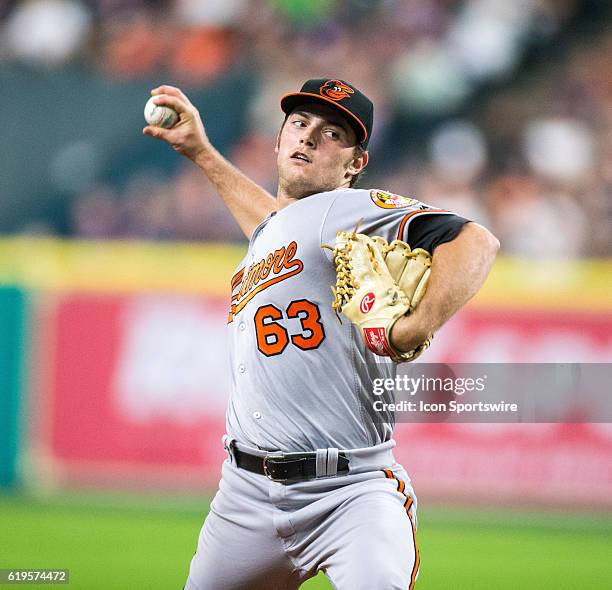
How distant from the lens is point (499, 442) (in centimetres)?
630

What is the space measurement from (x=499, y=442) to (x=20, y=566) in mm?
3022

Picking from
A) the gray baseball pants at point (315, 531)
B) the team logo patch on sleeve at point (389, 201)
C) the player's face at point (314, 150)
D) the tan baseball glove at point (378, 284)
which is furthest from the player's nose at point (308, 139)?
the gray baseball pants at point (315, 531)

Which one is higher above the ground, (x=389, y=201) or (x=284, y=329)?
(x=389, y=201)

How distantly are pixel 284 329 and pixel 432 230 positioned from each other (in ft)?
1.79

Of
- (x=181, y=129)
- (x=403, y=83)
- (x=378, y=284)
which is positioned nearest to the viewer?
(x=378, y=284)

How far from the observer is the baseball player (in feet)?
8.44

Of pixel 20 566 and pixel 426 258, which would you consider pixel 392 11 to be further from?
pixel 426 258

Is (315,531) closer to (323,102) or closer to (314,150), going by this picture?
(314,150)

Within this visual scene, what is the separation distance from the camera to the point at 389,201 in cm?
268

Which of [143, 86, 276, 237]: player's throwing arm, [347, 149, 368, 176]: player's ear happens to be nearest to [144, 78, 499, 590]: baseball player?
[347, 149, 368, 176]: player's ear

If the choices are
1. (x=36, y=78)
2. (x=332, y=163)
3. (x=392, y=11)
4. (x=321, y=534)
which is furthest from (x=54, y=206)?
(x=321, y=534)

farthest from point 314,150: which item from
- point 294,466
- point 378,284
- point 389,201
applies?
point 294,466

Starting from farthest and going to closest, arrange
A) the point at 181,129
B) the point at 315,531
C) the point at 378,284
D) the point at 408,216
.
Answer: the point at 181,129 < the point at 315,531 < the point at 408,216 < the point at 378,284

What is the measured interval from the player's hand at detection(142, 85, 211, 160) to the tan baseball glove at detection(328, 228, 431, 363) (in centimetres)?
Answer: 127
